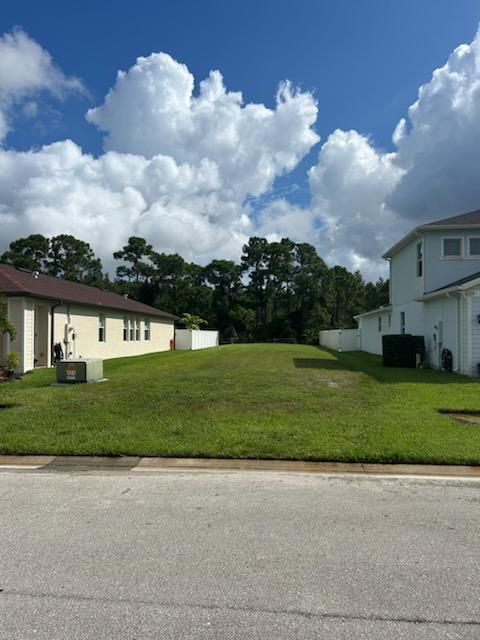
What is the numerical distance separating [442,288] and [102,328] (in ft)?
52.3

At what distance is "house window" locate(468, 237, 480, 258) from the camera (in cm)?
1906

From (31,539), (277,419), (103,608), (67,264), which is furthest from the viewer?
(67,264)

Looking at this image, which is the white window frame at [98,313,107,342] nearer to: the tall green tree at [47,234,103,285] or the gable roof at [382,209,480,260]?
the gable roof at [382,209,480,260]

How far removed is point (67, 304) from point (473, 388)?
15.7 meters

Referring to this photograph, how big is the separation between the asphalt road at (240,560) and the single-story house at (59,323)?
1166cm

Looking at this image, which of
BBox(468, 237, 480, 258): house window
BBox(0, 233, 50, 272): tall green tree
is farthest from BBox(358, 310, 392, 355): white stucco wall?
BBox(0, 233, 50, 272): tall green tree

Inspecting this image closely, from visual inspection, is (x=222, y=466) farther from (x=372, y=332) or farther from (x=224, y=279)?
(x=224, y=279)

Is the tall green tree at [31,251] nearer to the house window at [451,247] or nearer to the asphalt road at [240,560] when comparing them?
the house window at [451,247]

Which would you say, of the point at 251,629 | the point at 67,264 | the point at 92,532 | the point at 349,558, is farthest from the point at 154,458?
the point at 67,264

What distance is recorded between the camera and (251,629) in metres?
2.76

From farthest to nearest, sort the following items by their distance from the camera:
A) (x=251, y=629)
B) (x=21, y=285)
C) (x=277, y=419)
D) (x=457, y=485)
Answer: (x=21, y=285), (x=277, y=419), (x=457, y=485), (x=251, y=629)

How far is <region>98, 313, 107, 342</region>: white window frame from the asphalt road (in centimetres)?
1890

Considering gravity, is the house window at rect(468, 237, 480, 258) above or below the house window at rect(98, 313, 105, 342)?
above

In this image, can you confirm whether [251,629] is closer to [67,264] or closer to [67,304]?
[67,304]
